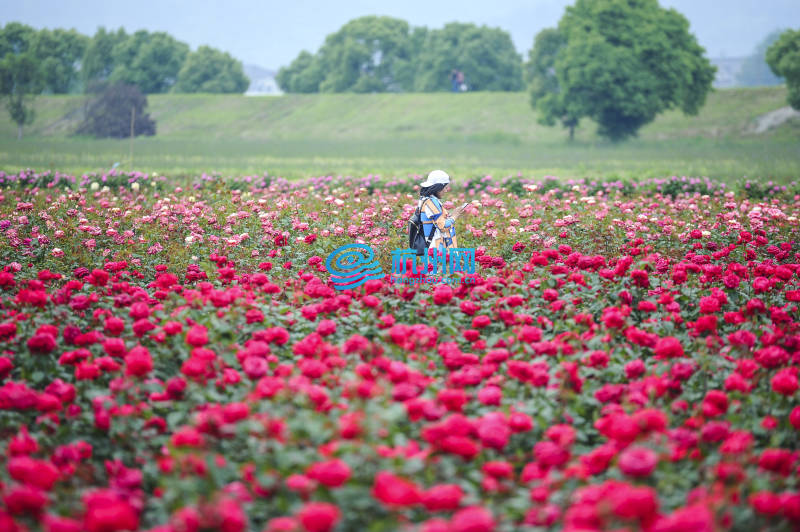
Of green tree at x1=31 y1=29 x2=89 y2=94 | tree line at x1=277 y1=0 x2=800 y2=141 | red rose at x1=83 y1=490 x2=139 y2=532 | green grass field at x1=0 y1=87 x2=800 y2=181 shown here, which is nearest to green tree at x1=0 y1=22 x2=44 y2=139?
green grass field at x1=0 y1=87 x2=800 y2=181

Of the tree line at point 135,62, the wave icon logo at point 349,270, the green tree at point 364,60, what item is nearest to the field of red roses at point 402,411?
the wave icon logo at point 349,270

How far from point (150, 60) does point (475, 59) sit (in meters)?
39.5

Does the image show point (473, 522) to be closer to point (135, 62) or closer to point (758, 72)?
point (135, 62)

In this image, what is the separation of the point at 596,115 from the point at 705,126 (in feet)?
29.2

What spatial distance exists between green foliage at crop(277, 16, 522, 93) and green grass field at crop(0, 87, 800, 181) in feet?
37.9

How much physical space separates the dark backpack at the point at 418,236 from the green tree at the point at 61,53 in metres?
70.2

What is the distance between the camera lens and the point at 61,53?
7731 cm

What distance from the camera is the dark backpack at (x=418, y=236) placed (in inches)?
252

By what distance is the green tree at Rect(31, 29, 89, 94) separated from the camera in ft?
225

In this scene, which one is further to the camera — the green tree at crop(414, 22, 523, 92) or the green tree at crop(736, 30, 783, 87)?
the green tree at crop(736, 30, 783, 87)

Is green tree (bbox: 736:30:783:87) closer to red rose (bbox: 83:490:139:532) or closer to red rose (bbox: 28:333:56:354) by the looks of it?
red rose (bbox: 28:333:56:354)

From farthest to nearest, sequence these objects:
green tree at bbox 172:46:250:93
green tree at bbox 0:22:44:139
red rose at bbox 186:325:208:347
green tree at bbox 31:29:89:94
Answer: green tree at bbox 172:46:250:93 < green tree at bbox 31:29:89:94 < green tree at bbox 0:22:44:139 < red rose at bbox 186:325:208:347

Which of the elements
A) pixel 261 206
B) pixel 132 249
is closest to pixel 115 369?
pixel 132 249

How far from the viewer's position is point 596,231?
8.81 meters
